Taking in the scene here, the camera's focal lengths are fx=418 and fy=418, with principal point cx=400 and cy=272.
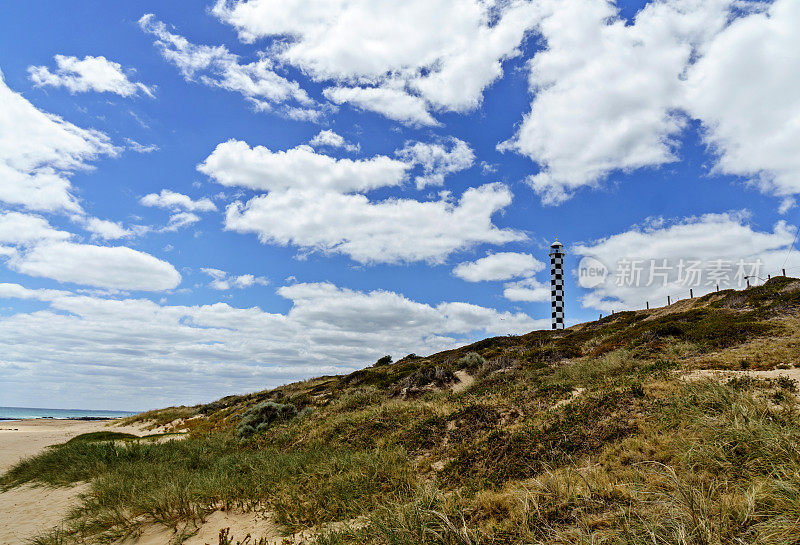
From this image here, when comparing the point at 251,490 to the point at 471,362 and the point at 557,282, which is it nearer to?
the point at 471,362

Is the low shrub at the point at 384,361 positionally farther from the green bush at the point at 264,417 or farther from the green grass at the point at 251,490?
the green grass at the point at 251,490

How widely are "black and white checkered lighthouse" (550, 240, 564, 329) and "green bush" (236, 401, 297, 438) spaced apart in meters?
31.7

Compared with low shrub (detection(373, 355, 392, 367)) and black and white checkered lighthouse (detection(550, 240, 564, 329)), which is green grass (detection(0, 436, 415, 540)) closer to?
low shrub (detection(373, 355, 392, 367))

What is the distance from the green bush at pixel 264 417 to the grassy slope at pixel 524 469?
7.10ft

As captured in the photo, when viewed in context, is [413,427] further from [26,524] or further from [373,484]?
[26,524]

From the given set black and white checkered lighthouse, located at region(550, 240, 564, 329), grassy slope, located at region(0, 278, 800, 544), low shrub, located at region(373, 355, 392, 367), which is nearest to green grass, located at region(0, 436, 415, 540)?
grassy slope, located at region(0, 278, 800, 544)

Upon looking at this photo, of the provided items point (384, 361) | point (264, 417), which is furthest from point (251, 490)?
point (384, 361)

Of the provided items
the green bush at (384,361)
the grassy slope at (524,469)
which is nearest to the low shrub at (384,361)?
the green bush at (384,361)

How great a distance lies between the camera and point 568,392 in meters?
12.4

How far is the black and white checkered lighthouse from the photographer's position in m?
44.2

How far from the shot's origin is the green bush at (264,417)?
18781 millimetres

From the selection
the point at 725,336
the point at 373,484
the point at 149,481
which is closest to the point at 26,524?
the point at 149,481

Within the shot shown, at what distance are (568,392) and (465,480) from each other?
6041 mm

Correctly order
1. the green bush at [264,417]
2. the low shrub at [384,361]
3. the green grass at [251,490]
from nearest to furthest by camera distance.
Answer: the green grass at [251,490], the green bush at [264,417], the low shrub at [384,361]
